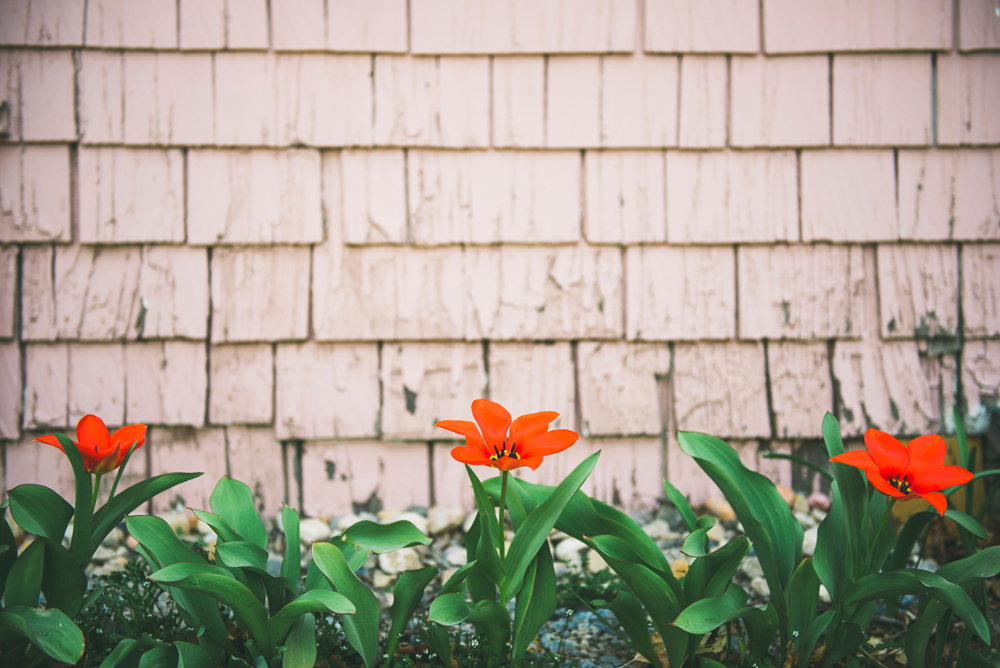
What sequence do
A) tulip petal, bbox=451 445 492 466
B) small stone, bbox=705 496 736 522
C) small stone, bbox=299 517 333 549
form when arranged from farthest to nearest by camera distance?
small stone, bbox=705 496 736 522 < small stone, bbox=299 517 333 549 < tulip petal, bbox=451 445 492 466

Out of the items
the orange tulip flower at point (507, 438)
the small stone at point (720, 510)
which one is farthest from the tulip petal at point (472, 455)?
the small stone at point (720, 510)

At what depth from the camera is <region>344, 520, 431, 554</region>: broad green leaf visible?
3.69 feet

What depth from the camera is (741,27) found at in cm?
183

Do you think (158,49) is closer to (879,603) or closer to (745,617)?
(745,617)

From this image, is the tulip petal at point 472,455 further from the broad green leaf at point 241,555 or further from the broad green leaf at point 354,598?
the broad green leaf at point 241,555

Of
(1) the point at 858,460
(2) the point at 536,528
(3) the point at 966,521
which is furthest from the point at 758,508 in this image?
(2) the point at 536,528

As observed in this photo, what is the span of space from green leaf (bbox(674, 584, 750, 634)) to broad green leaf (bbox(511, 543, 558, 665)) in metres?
0.24

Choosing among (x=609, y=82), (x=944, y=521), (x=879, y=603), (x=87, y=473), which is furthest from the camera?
Result: (x=609, y=82)

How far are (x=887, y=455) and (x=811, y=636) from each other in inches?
15.8

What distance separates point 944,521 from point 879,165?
1.20 m

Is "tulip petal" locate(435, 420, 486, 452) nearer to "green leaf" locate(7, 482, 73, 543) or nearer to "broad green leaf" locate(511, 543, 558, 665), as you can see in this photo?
"broad green leaf" locate(511, 543, 558, 665)

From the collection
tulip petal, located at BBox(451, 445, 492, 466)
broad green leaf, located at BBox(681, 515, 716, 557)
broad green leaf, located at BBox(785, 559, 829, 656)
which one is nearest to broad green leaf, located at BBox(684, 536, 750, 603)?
broad green leaf, located at BBox(681, 515, 716, 557)

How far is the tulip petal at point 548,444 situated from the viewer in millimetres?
931

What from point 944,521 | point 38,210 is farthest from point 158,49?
point 944,521
